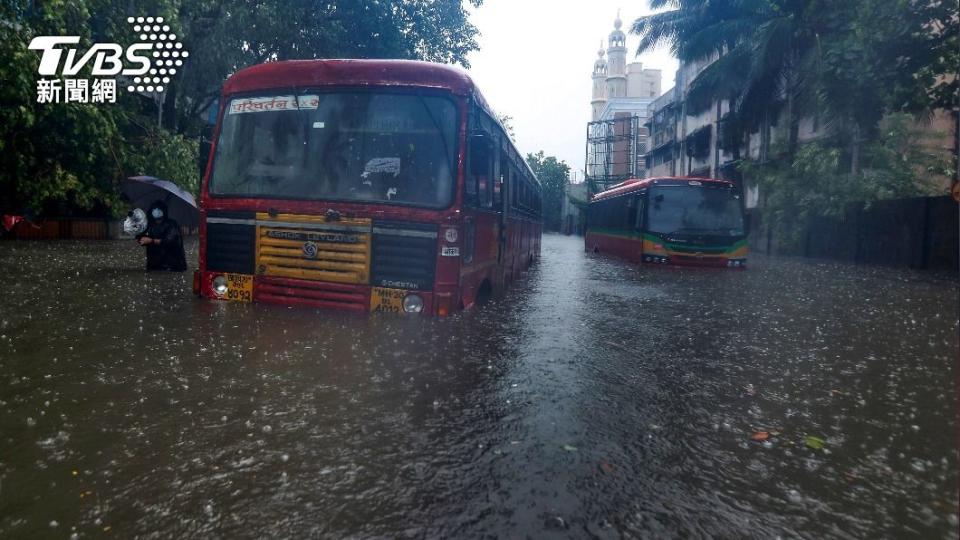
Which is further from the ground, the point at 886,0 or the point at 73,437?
the point at 886,0

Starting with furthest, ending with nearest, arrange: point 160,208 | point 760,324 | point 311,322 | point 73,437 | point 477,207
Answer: point 160,208 < point 760,324 < point 477,207 < point 311,322 < point 73,437

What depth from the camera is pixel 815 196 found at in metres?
23.7

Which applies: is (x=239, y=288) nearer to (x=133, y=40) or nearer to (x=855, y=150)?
(x=133, y=40)

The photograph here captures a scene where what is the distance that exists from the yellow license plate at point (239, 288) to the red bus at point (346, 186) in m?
0.01

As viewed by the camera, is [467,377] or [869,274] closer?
[467,377]

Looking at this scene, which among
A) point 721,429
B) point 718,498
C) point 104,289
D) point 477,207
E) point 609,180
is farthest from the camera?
point 609,180

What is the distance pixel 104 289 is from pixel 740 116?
81.5ft

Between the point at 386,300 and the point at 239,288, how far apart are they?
1707mm

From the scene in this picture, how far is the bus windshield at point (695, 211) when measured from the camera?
16.5 meters

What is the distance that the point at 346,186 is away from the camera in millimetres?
6734

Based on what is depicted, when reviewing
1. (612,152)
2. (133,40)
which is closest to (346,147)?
(133,40)

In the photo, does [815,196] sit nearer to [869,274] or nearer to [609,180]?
[869,274]

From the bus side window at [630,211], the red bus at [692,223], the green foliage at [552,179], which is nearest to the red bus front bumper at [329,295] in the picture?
the red bus at [692,223]

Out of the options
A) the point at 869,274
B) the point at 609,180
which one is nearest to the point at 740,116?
the point at 869,274
